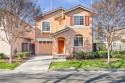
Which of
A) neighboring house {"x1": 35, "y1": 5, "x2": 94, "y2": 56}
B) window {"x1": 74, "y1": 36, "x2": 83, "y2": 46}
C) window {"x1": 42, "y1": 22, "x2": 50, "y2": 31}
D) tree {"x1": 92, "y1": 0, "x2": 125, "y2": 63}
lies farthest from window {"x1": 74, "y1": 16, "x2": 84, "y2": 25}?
window {"x1": 42, "y1": 22, "x2": 50, "y2": 31}

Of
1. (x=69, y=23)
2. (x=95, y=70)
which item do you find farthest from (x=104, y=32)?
(x=69, y=23)

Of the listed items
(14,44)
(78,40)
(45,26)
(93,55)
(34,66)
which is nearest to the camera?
(34,66)

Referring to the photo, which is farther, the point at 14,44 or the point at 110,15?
the point at 14,44

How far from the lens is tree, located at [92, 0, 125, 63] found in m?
19.8

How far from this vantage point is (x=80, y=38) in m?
27.4

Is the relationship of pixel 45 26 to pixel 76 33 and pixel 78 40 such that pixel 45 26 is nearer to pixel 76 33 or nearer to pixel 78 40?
pixel 76 33

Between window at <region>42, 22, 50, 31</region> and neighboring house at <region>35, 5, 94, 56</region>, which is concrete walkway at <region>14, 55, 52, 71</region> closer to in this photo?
neighboring house at <region>35, 5, 94, 56</region>

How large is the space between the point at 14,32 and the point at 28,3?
3568 mm

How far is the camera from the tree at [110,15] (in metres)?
19.8

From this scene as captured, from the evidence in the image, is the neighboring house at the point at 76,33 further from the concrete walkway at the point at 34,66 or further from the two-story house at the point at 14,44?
the concrete walkway at the point at 34,66

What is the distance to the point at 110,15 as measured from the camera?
20047 mm

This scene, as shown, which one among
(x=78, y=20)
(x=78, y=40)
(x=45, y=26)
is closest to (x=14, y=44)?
(x=45, y=26)

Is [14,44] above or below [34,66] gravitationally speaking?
above

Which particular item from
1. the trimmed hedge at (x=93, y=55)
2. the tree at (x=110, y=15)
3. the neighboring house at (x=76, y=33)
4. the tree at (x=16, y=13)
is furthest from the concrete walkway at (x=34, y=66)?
the tree at (x=110, y=15)
